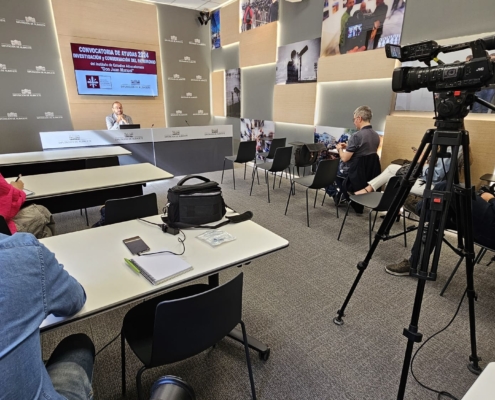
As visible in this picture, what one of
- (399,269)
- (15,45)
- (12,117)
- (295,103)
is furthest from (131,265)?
(15,45)

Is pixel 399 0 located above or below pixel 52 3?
below

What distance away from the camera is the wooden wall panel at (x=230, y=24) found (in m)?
5.84

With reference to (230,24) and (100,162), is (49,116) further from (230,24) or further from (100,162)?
(230,24)

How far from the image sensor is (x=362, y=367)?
1.54 m

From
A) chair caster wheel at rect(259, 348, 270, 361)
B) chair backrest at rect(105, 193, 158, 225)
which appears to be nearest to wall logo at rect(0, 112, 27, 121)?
A: chair backrest at rect(105, 193, 158, 225)

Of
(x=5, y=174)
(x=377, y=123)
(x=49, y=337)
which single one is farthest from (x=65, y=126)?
(x=377, y=123)

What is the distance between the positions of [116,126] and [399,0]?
14.6 feet

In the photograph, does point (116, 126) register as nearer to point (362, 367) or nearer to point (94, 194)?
point (94, 194)

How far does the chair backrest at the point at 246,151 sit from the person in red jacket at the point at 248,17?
267 cm

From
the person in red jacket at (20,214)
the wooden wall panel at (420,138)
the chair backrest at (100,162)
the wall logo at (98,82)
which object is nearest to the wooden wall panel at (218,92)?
the wall logo at (98,82)

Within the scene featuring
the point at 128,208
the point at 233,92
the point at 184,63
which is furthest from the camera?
the point at 184,63

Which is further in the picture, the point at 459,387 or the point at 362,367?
the point at 362,367

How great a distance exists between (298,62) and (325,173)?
2.42m

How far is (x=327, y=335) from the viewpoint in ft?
5.75
